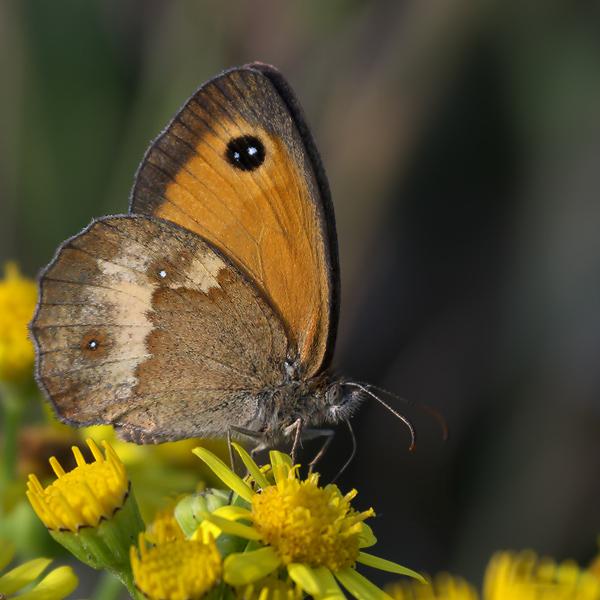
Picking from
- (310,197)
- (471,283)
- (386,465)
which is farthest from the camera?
(471,283)

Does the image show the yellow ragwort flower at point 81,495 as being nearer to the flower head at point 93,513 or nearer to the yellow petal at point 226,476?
the flower head at point 93,513

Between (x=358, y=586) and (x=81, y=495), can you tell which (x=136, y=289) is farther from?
(x=358, y=586)

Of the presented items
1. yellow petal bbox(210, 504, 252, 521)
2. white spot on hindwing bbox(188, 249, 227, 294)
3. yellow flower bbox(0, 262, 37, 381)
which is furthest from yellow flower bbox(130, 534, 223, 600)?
yellow flower bbox(0, 262, 37, 381)

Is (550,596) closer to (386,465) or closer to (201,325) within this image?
(201,325)

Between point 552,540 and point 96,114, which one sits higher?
point 96,114

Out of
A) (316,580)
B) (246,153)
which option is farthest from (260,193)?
(316,580)

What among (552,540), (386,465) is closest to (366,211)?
(386,465)

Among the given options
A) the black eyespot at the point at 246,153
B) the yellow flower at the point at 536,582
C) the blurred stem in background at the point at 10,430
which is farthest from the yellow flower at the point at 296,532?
the blurred stem in background at the point at 10,430
